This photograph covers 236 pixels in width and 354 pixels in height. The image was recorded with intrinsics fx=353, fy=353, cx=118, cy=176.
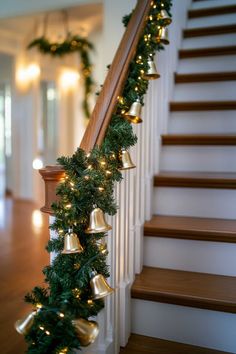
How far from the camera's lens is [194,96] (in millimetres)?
2625

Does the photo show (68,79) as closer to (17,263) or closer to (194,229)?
(17,263)

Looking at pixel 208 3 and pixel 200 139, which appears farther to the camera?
pixel 208 3

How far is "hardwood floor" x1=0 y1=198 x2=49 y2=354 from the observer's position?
73.1 inches

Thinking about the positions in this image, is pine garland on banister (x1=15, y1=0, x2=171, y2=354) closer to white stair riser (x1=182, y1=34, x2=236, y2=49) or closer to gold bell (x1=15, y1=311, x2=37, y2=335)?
gold bell (x1=15, y1=311, x2=37, y2=335)

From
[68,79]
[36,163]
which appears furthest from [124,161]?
[68,79]

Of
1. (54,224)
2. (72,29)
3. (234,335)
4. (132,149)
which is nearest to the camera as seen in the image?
(54,224)

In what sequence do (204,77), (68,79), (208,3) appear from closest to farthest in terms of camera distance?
1. (204,77)
2. (208,3)
3. (68,79)

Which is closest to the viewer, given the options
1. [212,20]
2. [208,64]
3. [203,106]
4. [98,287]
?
[98,287]

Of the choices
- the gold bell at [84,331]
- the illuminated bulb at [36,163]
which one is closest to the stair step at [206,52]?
the gold bell at [84,331]

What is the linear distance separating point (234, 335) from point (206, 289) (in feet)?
0.72

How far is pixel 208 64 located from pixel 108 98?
5.37 ft

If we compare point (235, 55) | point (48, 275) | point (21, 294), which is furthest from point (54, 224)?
point (235, 55)

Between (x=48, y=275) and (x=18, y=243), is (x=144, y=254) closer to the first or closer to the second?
(x=48, y=275)

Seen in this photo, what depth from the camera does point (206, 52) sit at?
109 inches
